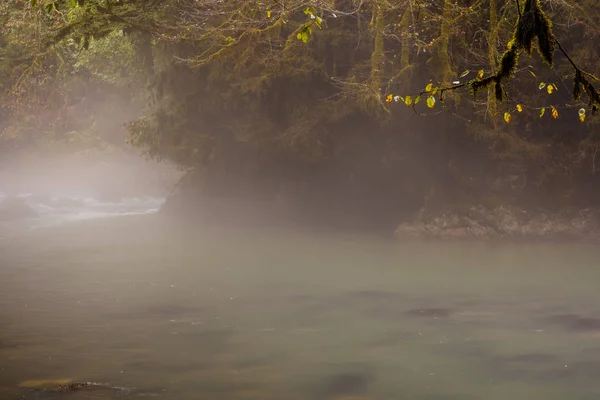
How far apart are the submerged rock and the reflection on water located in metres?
2.10

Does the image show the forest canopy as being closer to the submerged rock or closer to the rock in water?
the submerged rock

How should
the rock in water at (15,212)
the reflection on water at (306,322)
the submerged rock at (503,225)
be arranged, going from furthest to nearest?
the rock in water at (15,212) < the submerged rock at (503,225) < the reflection on water at (306,322)

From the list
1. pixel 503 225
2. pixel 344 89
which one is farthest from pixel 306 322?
pixel 503 225

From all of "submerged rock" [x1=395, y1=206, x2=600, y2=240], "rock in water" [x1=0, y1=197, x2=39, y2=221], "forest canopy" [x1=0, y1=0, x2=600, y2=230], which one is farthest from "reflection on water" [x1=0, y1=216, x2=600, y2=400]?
"rock in water" [x1=0, y1=197, x2=39, y2=221]

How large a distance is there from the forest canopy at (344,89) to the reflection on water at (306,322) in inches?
164

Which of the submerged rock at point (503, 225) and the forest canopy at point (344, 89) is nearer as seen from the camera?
the forest canopy at point (344, 89)

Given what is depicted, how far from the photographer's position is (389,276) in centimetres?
1869

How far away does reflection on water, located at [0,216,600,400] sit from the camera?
401 inches

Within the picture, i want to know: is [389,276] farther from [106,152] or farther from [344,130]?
[106,152]

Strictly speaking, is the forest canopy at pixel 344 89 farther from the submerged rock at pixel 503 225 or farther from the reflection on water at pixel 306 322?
the reflection on water at pixel 306 322

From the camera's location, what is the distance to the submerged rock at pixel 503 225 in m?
25.4

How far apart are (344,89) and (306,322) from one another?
1386 centimetres

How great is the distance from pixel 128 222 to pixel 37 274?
16.8m

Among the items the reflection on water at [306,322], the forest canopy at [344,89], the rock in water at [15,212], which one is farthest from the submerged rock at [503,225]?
the rock in water at [15,212]
